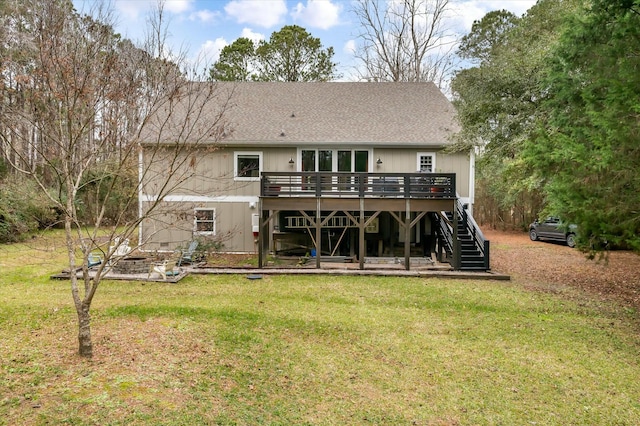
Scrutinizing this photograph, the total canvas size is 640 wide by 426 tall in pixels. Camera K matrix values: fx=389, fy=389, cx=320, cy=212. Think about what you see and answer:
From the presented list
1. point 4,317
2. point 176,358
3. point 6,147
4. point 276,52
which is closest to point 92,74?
point 6,147

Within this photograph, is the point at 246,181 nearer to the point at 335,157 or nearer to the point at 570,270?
the point at 335,157

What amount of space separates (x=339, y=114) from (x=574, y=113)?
8.47 meters

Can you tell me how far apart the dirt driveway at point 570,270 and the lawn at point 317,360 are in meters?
1.59

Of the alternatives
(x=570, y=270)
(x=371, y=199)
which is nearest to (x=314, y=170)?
(x=371, y=199)

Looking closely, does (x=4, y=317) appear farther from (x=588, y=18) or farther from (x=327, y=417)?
(x=588, y=18)

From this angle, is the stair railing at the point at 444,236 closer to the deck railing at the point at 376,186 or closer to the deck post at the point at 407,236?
the deck railing at the point at 376,186

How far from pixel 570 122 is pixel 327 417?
28.7ft

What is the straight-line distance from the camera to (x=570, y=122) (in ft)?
29.5

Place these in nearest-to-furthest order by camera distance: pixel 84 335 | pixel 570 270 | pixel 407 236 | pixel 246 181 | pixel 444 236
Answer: pixel 84 335, pixel 407 236, pixel 570 270, pixel 444 236, pixel 246 181

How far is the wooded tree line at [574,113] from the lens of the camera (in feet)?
20.9

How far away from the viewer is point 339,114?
614 inches

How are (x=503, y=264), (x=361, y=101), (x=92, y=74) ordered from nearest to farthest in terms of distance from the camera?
1. (x=92, y=74)
2. (x=503, y=264)
3. (x=361, y=101)

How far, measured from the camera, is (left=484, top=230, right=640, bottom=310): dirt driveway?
9.45 metres

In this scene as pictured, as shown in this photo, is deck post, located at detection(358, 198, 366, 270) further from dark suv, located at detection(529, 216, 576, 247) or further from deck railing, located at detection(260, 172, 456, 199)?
dark suv, located at detection(529, 216, 576, 247)
